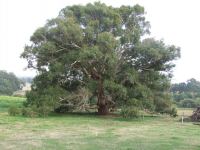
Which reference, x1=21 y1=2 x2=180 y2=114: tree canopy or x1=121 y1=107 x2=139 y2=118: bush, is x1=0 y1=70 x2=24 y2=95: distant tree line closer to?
x1=21 y1=2 x2=180 y2=114: tree canopy

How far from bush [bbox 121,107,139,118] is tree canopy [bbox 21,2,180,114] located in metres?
0.77

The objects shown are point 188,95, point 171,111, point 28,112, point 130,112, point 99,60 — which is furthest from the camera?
point 188,95

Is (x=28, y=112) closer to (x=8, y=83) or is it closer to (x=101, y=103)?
(x=101, y=103)

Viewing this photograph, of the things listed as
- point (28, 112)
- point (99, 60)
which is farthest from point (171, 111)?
point (28, 112)

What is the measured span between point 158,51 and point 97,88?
5.07 meters

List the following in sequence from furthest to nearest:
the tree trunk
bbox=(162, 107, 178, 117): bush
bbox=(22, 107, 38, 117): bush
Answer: bbox=(162, 107, 178, 117): bush, the tree trunk, bbox=(22, 107, 38, 117): bush

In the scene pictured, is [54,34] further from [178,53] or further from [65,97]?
[178,53]

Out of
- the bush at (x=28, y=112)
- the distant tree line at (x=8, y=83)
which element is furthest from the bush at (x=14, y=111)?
the distant tree line at (x=8, y=83)

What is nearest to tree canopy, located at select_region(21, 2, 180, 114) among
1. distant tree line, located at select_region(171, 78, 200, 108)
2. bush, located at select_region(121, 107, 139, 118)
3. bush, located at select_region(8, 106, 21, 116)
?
bush, located at select_region(121, 107, 139, 118)

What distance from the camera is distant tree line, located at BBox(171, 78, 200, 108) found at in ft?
155

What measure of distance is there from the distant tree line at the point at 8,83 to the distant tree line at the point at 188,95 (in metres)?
32.4

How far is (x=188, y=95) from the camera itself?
175ft

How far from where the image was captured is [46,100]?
25672 mm

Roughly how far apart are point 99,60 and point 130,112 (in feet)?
14.2
